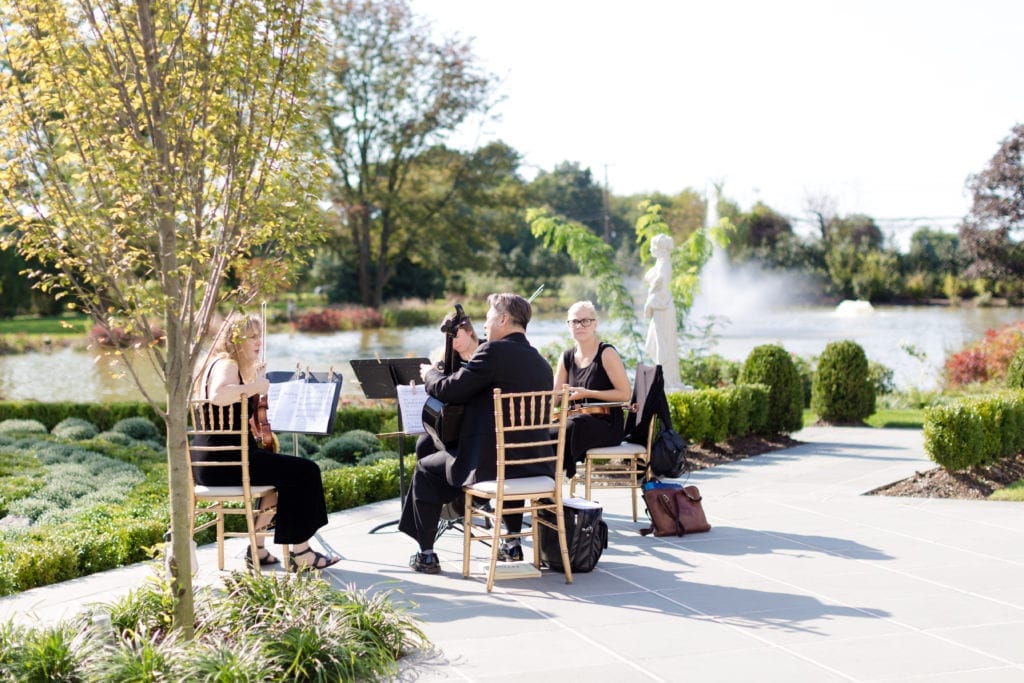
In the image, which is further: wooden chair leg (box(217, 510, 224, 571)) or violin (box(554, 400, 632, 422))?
violin (box(554, 400, 632, 422))

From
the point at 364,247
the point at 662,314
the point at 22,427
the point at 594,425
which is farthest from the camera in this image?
the point at 364,247

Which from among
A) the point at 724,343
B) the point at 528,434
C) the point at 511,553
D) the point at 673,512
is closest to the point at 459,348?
the point at 528,434

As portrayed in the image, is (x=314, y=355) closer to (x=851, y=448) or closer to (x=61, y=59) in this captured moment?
(x=851, y=448)

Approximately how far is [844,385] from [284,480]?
899cm

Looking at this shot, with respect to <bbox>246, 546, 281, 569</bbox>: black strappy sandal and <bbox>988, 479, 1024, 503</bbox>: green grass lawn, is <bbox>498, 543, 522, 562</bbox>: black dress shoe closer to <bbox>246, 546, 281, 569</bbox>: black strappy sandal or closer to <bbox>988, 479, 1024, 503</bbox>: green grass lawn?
<bbox>246, 546, 281, 569</bbox>: black strappy sandal

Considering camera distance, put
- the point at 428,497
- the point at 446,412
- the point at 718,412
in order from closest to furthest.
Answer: the point at 446,412 → the point at 428,497 → the point at 718,412

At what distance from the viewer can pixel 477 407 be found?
5727 mm

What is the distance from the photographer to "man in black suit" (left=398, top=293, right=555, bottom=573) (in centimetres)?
565

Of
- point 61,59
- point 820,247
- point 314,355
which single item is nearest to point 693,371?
point 61,59

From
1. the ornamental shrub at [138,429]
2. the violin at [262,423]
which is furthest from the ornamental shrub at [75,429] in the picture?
the violin at [262,423]

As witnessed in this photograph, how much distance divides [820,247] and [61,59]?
44.9 meters

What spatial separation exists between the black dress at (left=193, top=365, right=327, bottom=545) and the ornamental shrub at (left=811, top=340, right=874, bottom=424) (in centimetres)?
876

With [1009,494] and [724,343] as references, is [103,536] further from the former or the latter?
[724,343]

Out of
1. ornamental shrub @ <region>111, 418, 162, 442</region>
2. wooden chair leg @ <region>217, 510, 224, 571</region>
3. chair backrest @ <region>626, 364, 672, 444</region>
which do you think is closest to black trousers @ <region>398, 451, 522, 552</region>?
wooden chair leg @ <region>217, 510, 224, 571</region>
